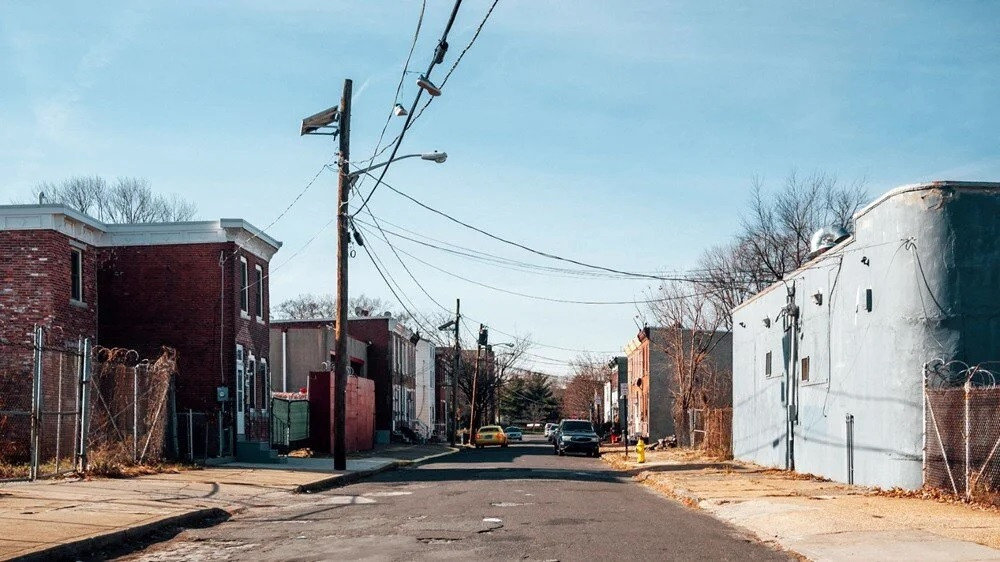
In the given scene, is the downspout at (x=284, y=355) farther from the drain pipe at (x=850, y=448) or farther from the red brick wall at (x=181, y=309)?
the drain pipe at (x=850, y=448)

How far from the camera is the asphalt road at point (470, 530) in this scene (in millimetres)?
11438

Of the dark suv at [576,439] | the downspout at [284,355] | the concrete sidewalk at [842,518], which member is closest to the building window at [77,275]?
the concrete sidewalk at [842,518]

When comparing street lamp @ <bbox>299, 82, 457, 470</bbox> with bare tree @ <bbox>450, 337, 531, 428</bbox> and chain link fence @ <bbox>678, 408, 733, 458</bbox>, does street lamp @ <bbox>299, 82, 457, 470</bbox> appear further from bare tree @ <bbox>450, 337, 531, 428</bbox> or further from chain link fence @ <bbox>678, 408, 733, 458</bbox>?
bare tree @ <bbox>450, 337, 531, 428</bbox>

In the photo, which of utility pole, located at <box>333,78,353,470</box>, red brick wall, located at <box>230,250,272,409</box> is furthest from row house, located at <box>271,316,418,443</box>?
utility pole, located at <box>333,78,353,470</box>

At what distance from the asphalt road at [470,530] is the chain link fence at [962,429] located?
435 cm

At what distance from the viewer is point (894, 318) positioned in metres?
19.8

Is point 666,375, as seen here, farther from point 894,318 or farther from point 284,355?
point 894,318

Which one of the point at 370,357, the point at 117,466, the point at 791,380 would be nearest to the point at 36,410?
the point at 117,466

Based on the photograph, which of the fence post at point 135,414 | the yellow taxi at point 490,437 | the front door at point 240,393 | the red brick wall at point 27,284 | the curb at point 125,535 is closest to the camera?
the curb at point 125,535

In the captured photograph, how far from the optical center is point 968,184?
744 inches

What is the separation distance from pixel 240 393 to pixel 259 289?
420cm

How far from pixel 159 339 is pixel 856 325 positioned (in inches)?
843

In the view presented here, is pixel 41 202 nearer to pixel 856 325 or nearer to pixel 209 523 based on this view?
pixel 209 523

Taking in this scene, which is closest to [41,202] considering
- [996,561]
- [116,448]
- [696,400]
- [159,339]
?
[159,339]
